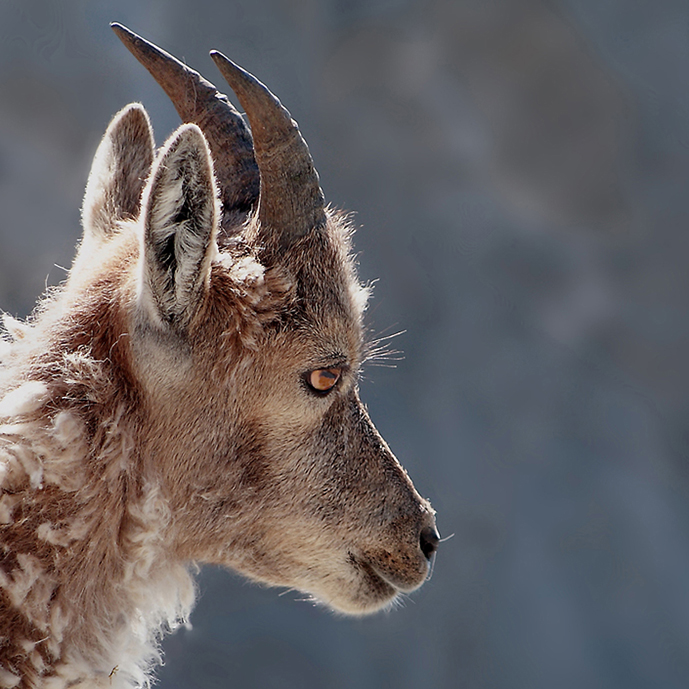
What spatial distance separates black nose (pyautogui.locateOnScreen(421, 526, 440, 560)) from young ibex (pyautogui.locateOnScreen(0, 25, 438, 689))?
0.04ft

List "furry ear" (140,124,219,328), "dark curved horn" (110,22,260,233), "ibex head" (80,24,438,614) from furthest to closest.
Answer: "dark curved horn" (110,22,260,233), "ibex head" (80,24,438,614), "furry ear" (140,124,219,328)

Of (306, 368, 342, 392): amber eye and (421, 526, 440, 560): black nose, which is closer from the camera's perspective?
(306, 368, 342, 392): amber eye

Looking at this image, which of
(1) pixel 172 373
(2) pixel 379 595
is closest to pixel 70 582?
(1) pixel 172 373

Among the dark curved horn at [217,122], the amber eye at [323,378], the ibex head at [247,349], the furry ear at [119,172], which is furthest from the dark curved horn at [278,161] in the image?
the furry ear at [119,172]

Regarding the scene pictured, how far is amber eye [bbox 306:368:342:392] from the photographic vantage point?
223 cm

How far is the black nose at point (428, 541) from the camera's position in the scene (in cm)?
258

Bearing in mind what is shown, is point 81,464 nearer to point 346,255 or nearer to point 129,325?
point 129,325

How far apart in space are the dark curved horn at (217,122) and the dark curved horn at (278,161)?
0.82ft

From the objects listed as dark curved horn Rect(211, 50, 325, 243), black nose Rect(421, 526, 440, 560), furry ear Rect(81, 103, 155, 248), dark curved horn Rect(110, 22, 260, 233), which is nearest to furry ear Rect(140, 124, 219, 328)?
dark curved horn Rect(211, 50, 325, 243)

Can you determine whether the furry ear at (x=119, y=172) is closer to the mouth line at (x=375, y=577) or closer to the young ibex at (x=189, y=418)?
the young ibex at (x=189, y=418)

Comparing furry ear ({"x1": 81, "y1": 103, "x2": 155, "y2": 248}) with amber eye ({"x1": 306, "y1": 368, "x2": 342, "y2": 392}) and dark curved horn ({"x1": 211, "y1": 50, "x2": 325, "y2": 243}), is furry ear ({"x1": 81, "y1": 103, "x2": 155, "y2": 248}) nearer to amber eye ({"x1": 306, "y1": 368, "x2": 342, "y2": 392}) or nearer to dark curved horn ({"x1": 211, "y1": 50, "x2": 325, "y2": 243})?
dark curved horn ({"x1": 211, "y1": 50, "x2": 325, "y2": 243})

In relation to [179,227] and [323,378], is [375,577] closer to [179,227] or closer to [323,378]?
[323,378]

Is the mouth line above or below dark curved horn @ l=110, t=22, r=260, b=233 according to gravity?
below

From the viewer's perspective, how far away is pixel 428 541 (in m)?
2.59
